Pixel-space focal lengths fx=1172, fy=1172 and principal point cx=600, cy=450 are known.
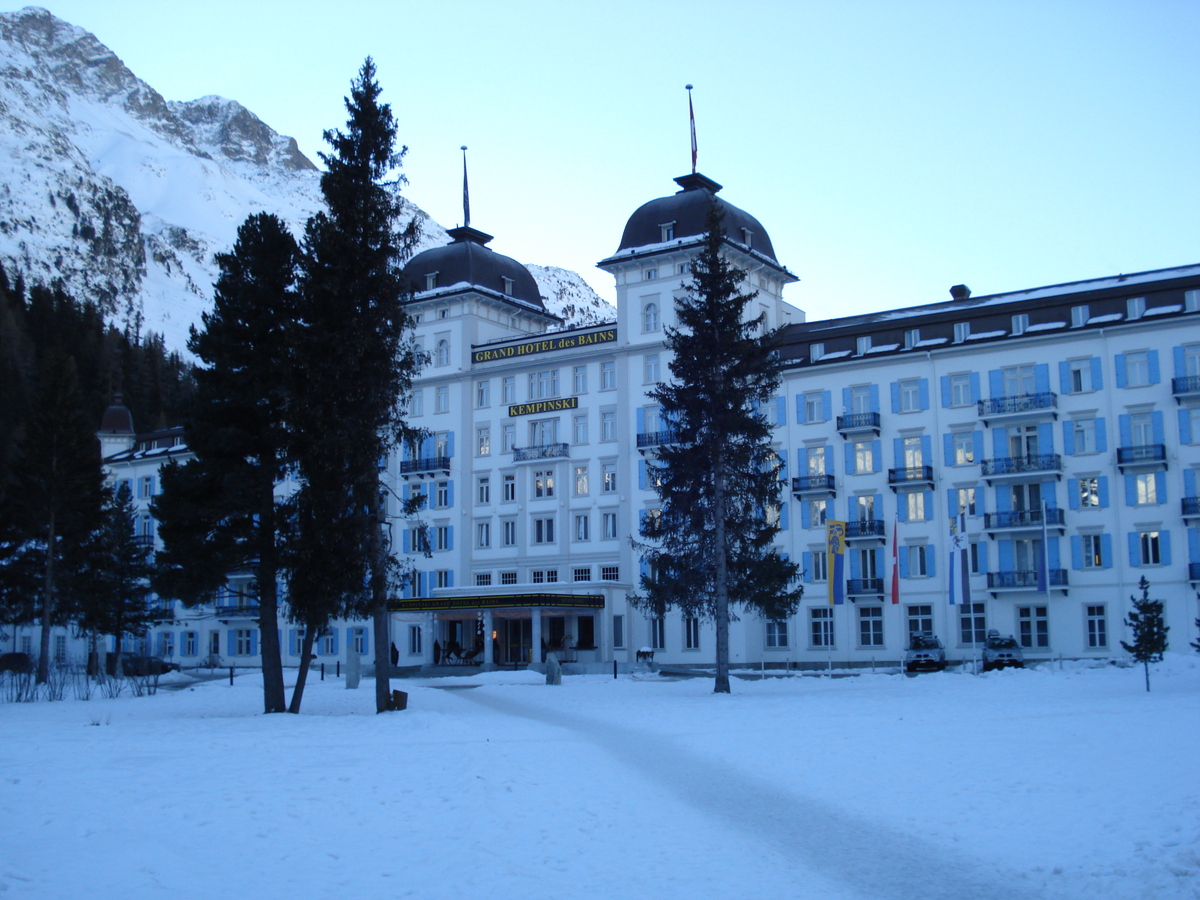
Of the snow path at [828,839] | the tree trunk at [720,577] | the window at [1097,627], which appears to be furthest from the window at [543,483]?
the snow path at [828,839]

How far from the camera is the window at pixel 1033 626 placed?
176ft

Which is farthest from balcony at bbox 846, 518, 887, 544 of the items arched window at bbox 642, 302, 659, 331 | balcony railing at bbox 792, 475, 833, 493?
arched window at bbox 642, 302, 659, 331

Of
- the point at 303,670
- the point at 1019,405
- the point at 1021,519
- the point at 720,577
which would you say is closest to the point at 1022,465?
the point at 1021,519

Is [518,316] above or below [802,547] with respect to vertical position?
above

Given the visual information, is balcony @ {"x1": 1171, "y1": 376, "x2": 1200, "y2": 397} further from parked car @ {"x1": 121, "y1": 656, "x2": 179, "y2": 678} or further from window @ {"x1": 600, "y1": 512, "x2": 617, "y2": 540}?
parked car @ {"x1": 121, "y1": 656, "x2": 179, "y2": 678}

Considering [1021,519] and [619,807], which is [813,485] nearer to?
[1021,519]

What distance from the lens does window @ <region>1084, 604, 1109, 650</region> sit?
52.1 meters

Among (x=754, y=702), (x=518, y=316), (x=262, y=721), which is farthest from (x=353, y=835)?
(x=518, y=316)

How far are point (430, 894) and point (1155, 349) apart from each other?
4988cm

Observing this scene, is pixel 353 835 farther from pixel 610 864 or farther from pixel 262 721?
pixel 262 721

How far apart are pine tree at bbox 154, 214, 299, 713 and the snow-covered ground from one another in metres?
5.38

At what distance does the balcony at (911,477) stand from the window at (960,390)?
3.48 metres

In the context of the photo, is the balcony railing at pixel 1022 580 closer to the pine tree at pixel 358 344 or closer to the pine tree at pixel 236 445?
the pine tree at pixel 358 344

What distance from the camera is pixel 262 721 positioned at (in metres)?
26.1
